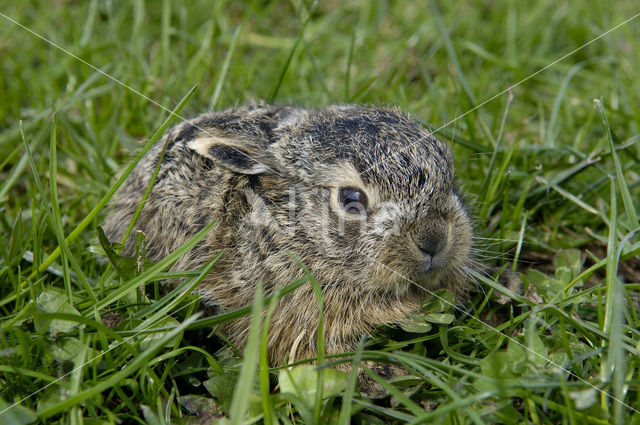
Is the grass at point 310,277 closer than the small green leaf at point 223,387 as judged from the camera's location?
Yes

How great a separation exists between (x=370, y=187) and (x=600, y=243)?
2340mm

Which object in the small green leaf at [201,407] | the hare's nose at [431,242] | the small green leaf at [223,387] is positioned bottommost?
the small green leaf at [201,407]

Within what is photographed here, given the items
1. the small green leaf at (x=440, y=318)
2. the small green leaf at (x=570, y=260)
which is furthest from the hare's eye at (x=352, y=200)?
the small green leaf at (x=570, y=260)

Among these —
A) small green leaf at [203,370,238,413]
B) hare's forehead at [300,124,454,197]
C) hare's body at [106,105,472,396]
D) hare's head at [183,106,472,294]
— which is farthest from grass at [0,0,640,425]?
hare's forehead at [300,124,454,197]

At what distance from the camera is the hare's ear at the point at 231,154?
161 inches

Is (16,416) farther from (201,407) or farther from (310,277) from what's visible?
(310,277)

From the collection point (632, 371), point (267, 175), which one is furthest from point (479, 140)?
point (632, 371)

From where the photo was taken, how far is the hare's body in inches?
150

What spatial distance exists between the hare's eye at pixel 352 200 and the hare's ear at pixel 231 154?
22.6 inches

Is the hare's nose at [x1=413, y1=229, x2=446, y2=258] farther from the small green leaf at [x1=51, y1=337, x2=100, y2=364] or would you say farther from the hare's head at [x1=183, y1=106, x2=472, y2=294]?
the small green leaf at [x1=51, y1=337, x2=100, y2=364]

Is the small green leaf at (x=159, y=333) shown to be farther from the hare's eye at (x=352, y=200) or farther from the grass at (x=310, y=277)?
the hare's eye at (x=352, y=200)

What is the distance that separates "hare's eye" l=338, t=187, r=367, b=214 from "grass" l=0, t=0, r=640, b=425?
86 cm

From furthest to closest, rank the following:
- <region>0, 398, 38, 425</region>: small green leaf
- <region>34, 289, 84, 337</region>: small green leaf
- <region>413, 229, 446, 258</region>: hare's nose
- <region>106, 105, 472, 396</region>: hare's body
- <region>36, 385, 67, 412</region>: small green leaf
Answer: <region>106, 105, 472, 396</region>: hare's body
<region>413, 229, 446, 258</region>: hare's nose
<region>34, 289, 84, 337</region>: small green leaf
<region>36, 385, 67, 412</region>: small green leaf
<region>0, 398, 38, 425</region>: small green leaf

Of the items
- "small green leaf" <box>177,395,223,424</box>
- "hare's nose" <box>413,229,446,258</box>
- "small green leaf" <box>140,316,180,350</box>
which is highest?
"hare's nose" <box>413,229,446,258</box>
